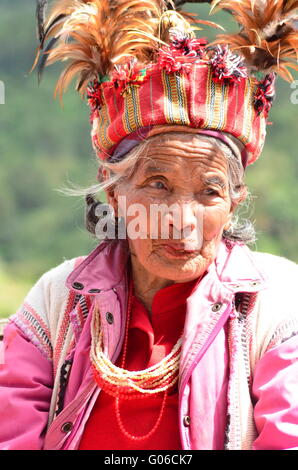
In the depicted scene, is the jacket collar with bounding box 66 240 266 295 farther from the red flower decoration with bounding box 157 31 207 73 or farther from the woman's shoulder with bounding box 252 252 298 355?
the red flower decoration with bounding box 157 31 207 73

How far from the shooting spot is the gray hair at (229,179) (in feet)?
8.63

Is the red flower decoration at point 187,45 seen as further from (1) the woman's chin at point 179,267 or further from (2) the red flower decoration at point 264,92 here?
(1) the woman's chin at point 179,267

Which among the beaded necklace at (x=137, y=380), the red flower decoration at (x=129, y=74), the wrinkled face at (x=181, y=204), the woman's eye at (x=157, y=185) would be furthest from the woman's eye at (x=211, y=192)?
A: the beaded necklace at (x=137, y=380)

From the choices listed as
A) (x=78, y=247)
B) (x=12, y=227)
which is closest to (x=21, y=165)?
(x=12, y=227)

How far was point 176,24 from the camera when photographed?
8.93 feet

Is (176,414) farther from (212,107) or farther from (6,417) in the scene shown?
(212,107)

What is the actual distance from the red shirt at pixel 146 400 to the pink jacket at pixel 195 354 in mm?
59

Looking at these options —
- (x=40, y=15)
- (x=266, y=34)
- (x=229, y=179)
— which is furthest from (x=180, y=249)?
(x=40, y=15)

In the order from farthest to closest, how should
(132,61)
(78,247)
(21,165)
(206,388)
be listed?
(21,165) → (78,247) → (132,61) → (206,388)

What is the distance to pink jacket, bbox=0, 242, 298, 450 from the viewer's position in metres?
2.40

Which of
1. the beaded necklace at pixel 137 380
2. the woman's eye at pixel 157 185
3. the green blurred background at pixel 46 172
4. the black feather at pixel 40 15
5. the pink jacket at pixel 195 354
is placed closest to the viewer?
the pink jacket at pixel 195 354

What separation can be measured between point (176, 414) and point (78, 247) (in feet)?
20.2

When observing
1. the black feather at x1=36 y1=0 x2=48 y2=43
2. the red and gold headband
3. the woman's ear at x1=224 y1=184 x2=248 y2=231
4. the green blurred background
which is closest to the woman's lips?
the woman's ear at x1=224 y1=184 x2=248 y2=231

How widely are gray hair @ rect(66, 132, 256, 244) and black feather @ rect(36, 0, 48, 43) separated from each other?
548 millimetres
